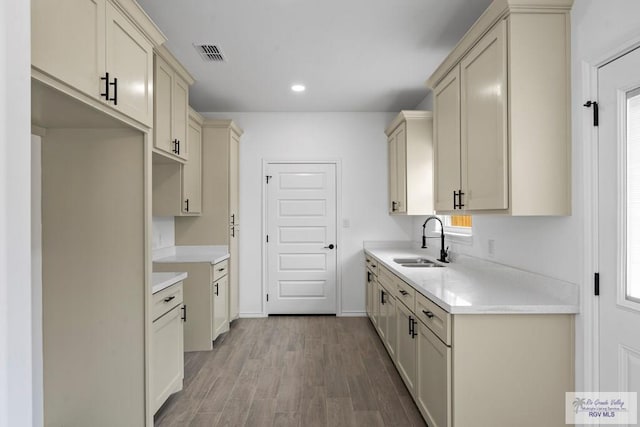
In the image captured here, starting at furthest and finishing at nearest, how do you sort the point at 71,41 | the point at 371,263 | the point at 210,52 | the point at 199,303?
the point at 371,263
the point at 199,303
the point at 210,52
the point at 71,41

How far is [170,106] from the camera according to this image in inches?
115

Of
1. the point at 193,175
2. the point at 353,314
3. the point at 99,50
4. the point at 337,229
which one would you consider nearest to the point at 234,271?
the point at 193,175

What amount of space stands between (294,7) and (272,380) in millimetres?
2815

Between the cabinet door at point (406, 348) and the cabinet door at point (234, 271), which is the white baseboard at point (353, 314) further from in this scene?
the cabinet door at point (406, 348)

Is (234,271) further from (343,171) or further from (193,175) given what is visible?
(343,171)

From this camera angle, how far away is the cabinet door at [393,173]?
4438 millimetres

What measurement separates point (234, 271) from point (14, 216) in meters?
3.83

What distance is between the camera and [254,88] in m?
3.99

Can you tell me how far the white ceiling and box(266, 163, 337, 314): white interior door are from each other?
1.04m

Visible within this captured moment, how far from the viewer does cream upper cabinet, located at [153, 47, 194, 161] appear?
8.84 ft

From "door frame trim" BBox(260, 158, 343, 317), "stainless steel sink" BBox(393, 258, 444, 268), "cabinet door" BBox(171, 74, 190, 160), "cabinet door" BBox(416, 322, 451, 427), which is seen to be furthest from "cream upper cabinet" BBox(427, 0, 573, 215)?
"door frame trim" BBox(260, 158, 343, 317)

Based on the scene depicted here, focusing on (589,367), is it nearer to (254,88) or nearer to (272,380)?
(272,380)

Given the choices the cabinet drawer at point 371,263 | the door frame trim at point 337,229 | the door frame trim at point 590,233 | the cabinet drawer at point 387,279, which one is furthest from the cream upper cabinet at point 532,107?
the door frame trim at point 337,229

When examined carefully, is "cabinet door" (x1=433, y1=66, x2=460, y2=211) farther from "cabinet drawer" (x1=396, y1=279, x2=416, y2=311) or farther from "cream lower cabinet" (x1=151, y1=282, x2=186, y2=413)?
"cream lower cabinet" (x1=151, y1=282, x2=186, y2=413)
